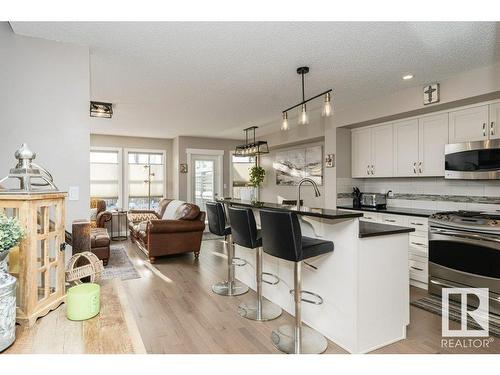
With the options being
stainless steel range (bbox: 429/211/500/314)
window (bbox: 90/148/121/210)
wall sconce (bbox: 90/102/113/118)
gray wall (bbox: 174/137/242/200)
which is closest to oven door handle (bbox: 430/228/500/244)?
stainless steel range (bbox: 429/211/500/314)

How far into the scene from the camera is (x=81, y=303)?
1177 mm

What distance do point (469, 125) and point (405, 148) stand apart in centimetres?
84

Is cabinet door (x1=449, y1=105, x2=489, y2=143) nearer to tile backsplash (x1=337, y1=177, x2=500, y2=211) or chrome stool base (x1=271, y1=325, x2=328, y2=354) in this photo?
tile backsplash (x1=337, y1=177, x2=500, y2=211)

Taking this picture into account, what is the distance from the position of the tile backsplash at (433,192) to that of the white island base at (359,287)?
1980mm

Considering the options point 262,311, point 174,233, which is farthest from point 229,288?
point 174,233

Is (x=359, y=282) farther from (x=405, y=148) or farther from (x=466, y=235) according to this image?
(x=405, y=148)

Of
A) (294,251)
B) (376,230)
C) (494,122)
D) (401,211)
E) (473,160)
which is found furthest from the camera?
(401,211)

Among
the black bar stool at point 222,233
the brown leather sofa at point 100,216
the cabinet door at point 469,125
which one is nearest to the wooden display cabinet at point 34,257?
the black bar stool at point 222,233

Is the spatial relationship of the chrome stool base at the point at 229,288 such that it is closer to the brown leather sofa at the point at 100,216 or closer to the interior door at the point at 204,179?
the brown leather sofa at the point at 100,216

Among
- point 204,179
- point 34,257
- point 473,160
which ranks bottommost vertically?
point 34,257

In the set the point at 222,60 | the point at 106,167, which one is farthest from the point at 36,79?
the point at 106,167

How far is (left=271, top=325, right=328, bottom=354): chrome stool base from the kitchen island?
0.08 metres

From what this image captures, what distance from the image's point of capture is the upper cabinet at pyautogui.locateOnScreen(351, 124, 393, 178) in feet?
14.6

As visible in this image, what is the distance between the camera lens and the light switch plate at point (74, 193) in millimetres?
2591
